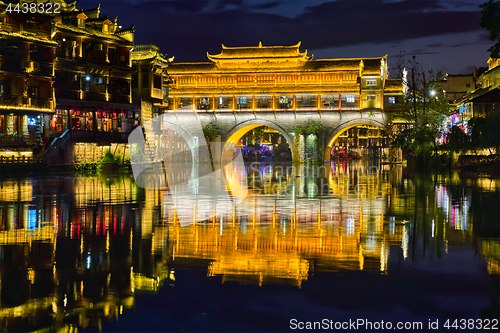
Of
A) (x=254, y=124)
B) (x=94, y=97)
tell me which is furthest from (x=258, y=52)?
(x=94, y=97)

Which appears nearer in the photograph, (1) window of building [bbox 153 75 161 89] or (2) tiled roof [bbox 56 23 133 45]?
(2) tiled roof [bbox 56 23 133 45]

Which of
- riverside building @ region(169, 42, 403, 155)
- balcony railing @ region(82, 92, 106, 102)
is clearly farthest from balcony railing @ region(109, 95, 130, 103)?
riverside building @ region(169, 42, 403, 155)

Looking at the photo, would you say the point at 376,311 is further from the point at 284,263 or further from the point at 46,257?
the point at 46,257

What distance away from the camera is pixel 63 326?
17.6ft

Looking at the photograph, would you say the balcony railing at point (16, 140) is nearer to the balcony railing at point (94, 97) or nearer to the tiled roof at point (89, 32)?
the balcony railing at point (94, 97)

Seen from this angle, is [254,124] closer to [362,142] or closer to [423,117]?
[423,117]

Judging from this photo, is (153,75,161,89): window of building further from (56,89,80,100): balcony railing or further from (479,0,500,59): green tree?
(479,0,500,59): green tree

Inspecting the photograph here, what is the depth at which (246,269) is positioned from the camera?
7.63m

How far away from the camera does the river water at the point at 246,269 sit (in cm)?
564

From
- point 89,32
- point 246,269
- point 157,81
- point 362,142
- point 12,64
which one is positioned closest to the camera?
point 246,269

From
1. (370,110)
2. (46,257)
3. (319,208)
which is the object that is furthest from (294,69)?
(46,257)

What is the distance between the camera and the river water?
18.5ft

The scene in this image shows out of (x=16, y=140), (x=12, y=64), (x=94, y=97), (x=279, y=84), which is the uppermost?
(x=279, y=84)

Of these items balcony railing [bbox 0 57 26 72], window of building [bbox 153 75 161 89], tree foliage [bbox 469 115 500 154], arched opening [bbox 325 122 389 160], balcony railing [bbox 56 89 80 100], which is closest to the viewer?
balcony railing [bbox 0 57 26 72]
